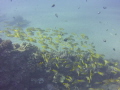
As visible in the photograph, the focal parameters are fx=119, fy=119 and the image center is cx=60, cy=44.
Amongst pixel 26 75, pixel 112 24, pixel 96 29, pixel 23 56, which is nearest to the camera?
pixel 26 75

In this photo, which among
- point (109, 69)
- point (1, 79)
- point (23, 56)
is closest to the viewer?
point (1, 79)

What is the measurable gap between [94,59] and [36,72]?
419cm

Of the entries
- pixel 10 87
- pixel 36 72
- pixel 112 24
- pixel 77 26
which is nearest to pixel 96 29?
pixel 77 26

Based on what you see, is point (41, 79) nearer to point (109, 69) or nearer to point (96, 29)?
point (109, 69)

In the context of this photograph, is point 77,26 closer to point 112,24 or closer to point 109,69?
point 112,24

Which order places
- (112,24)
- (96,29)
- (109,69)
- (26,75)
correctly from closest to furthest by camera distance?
(26,75) → (109,69) → (96,29) → (112,24)

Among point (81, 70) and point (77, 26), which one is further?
point (77, 26)

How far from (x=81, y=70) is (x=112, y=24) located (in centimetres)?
1756

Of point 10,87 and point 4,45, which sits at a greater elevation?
point 4,45

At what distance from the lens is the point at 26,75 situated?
6.73 meters

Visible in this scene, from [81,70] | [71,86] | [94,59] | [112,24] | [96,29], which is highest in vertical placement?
[112,24]

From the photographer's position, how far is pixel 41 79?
280 inches

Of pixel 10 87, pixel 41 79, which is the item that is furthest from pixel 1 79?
pixel 41 79

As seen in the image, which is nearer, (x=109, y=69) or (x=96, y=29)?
(x=109, y=69)
